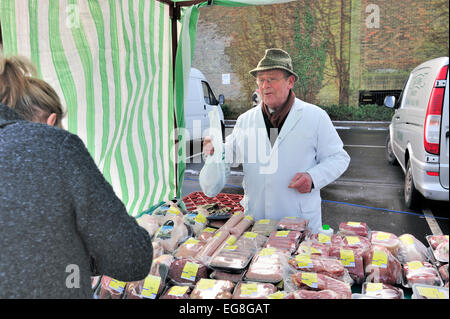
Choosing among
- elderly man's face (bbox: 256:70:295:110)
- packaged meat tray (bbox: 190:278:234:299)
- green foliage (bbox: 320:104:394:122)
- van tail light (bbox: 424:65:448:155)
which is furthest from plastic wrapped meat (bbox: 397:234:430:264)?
green foliage (bbox: 320:104:394:122)

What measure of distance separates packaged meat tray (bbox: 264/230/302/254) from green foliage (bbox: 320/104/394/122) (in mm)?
12884

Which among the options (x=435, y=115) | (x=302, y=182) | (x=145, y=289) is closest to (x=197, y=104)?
(x=435, y=115)

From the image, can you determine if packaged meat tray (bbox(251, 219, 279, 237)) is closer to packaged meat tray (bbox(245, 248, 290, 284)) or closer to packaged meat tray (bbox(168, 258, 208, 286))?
packaged meat tray (bbox(245, 248, 290, 284))

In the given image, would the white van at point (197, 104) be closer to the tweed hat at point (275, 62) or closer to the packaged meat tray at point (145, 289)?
the tweed hat at point (275, 62)

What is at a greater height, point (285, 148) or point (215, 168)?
point (285, 148)

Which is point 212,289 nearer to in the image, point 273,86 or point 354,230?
point 354,230

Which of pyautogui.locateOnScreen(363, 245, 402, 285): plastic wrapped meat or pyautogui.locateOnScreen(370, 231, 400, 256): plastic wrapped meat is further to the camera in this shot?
pyautogui.locateOnScreen(370, 231, 400, 256): plastic wrapped meat

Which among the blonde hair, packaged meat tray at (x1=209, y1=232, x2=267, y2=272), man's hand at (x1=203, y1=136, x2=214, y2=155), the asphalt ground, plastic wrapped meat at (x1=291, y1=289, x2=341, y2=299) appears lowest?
the asphalt ground

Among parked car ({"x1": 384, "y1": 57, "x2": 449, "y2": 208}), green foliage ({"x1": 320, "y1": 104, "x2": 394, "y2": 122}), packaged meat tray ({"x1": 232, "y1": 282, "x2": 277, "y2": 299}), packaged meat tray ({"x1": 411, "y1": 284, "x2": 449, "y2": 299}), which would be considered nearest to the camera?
packaged meat tray ({"x1": 411, "y1": 284, "x2": 449, "y2": 299})

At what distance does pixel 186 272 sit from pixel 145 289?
0.21 m

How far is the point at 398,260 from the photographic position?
1.81 m

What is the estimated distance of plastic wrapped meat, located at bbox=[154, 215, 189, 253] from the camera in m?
2.04

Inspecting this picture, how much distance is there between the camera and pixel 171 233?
83.1 inches

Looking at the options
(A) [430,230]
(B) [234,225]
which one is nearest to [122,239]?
(B) [234,225]
